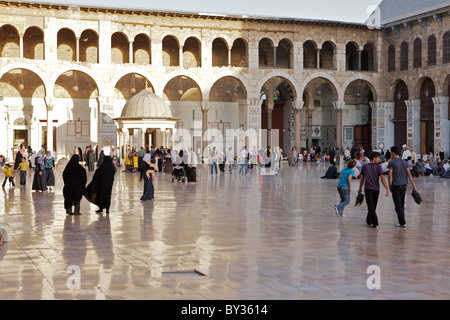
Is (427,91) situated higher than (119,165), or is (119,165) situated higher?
(427,91)

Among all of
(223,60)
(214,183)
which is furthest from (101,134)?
(214,183)

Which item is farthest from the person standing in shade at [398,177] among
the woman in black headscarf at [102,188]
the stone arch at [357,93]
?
the stone arch at [357,93]

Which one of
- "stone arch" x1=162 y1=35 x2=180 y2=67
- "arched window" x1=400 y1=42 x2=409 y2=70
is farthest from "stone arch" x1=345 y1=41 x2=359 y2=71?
"stone arch" x1=162 y1=35 x2=180 y2=67

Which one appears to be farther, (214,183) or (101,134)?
(101,134)

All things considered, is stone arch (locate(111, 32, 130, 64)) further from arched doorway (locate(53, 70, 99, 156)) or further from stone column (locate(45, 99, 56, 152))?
stone column (locate(45, 99, 56, 152))

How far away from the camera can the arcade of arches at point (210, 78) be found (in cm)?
3234

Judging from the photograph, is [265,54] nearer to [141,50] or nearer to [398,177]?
[141,50]

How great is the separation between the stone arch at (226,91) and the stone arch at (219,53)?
971 millimetres

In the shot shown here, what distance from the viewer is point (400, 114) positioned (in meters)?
35.9

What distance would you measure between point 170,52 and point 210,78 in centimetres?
283

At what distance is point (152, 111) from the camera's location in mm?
29766

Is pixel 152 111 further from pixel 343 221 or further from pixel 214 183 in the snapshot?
pixel 343 221

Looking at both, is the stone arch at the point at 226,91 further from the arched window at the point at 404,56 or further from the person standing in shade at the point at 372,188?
the person standing in shade at the point at 372,188
